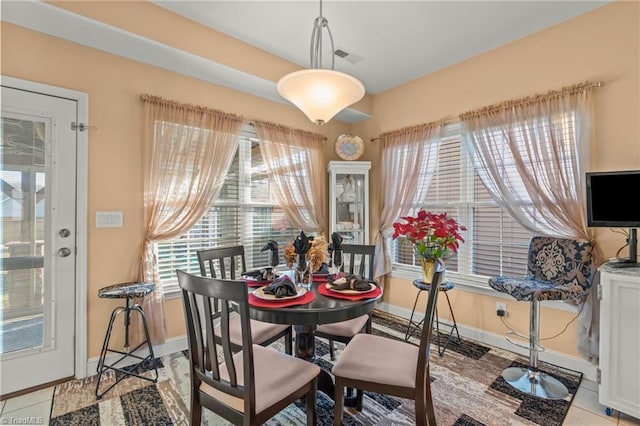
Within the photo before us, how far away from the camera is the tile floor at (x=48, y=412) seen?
6.02 ft

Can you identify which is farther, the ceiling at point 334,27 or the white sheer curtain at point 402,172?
the white sheer curtain at point 402,172

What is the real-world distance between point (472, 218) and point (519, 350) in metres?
1.33

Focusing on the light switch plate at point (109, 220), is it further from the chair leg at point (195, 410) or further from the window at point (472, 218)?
the window at point (472, 218)

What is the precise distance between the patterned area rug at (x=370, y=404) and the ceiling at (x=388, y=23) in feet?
9.82

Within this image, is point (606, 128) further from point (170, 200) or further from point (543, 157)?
point (170, 200)

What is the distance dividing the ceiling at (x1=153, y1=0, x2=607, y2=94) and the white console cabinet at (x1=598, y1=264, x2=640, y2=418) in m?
2.13

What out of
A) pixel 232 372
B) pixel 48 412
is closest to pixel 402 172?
pixel 232 372

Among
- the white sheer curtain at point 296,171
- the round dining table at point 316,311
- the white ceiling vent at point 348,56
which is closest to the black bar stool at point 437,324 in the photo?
the round dining table at point 316,311

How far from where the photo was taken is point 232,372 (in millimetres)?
1305

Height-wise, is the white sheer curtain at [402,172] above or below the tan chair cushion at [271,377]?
above

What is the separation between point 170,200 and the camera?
2.75 meters

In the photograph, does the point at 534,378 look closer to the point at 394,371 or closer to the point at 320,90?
the point at 394,371

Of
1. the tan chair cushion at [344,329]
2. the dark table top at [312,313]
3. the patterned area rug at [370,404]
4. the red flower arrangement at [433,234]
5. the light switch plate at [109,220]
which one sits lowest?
the patterned area rug at [370,404]

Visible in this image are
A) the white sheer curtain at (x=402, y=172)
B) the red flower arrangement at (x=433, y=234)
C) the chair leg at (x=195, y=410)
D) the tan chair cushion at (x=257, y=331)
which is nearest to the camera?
the chair leg at (x=195, y=410)
